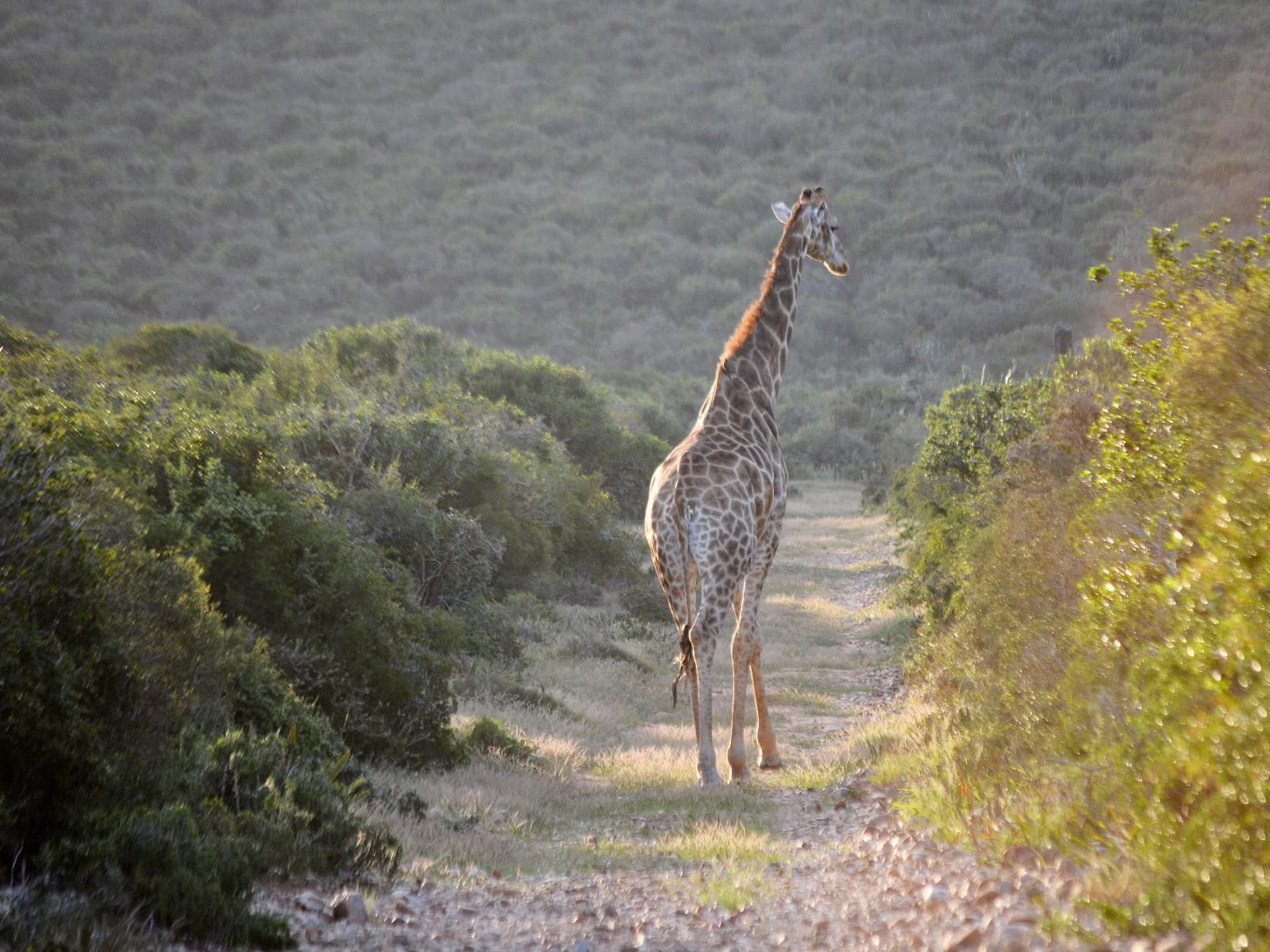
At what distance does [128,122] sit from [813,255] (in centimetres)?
8707

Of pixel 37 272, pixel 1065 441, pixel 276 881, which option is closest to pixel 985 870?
pixel 276 881

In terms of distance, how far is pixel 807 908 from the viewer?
532 cm

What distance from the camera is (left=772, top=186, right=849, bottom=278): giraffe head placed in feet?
38.1

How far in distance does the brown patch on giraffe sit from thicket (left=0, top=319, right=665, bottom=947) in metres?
3.66

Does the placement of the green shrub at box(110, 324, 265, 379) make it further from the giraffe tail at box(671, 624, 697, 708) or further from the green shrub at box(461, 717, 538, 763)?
the giraffe tail at box(671, 624, 697, 708)

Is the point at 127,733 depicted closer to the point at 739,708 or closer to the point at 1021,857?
the point at 1021,857

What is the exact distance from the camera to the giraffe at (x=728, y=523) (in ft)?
29.6

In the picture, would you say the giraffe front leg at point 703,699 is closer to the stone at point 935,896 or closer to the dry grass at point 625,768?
the dry grass at point 625,768

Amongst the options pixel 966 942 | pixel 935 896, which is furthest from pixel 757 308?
pixel 966 942

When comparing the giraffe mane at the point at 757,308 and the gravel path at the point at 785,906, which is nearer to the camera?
the gravel path at the point at 785,906

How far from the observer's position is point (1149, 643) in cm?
525

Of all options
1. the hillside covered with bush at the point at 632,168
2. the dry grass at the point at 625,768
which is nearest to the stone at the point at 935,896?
the dry grass at the point at 625,768

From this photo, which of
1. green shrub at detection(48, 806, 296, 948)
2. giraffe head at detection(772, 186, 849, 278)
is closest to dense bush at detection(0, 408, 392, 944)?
green shrub at detection(48, 806, 296, 948)

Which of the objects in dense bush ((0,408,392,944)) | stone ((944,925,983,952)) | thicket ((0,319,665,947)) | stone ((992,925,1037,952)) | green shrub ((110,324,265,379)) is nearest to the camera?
stone ((992,925,1037,952))
